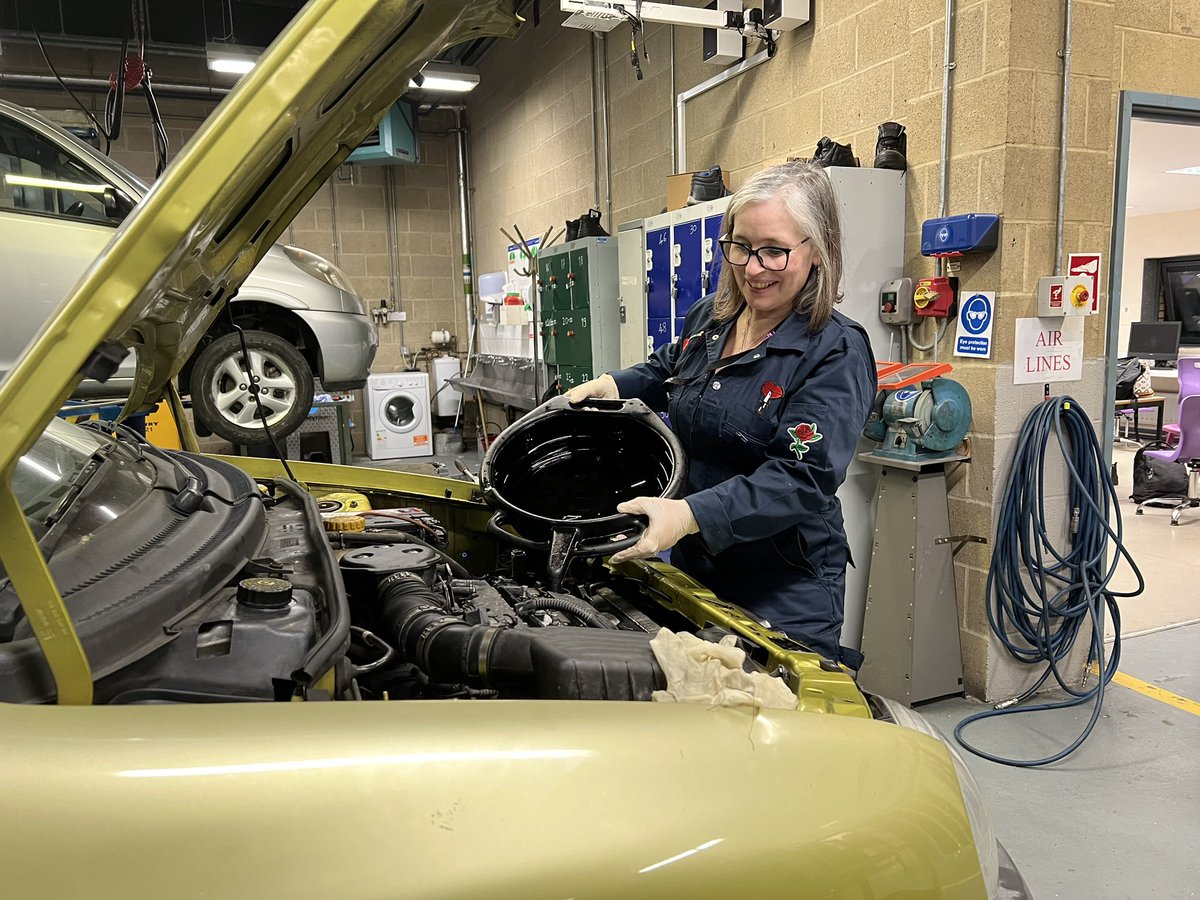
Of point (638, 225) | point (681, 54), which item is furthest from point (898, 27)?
point (681, 54)

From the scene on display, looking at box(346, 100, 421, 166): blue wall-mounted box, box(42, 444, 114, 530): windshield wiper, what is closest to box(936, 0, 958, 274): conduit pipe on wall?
box(42, 444, 114, 530): windshield wiper

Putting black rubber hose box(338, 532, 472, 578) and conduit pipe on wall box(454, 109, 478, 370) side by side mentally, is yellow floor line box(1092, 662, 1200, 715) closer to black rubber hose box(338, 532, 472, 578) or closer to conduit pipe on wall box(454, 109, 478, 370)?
black rubber hose box(338, 532, 472, 578)

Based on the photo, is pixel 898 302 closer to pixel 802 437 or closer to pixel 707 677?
pixel 802 437

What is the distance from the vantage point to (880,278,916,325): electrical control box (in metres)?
3.67

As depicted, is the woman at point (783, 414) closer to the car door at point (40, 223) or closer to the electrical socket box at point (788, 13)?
the electrical socket box at point (788, 13)

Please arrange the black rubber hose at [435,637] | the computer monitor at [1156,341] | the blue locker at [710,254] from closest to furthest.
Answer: the black rubber hose at [435,637] < the blue locker at [710,254] < the computer monitor at [1156,341]

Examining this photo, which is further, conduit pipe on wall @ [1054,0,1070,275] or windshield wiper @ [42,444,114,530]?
conduit pipe on wall @ [1054,0,1070,275]

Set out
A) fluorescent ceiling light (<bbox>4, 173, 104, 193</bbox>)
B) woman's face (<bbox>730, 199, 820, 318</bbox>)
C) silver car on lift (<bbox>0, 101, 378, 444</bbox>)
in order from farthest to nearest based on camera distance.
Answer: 1. fluorescent ceiling light (<bbox>4, 173, 104, 193</bbox>)
2. silver car on lift (<bbox>0, 101, 378, 444</bbox>)
3. woman's face (<bbox>730, 199, 820, 318</bbox>)

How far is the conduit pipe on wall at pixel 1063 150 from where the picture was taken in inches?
129

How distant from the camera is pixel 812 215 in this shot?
1796 mm

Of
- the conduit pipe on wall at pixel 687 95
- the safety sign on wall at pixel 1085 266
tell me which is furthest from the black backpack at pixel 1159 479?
the conduit pipe on wall at pixel 687 95

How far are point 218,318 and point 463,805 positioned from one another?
15.6 feet

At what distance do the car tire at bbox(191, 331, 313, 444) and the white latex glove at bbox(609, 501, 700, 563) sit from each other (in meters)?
4.45

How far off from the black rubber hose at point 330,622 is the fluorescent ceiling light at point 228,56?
743cm
